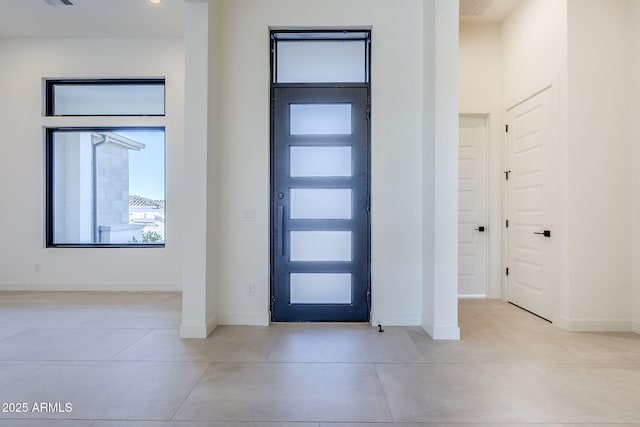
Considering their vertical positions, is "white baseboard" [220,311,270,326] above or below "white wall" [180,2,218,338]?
below

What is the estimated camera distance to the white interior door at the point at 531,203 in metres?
3.72

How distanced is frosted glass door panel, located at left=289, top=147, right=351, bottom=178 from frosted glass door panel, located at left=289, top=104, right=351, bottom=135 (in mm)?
179

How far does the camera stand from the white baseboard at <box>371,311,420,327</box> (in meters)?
3.54

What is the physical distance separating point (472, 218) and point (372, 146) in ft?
6.85

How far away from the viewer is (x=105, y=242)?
530 centimetres

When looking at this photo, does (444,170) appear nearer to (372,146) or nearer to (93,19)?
Answer: (372,146)

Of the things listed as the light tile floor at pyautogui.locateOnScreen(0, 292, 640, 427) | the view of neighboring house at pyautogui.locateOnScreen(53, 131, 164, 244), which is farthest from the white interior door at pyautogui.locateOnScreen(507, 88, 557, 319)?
the view of neighboring house at pyautogui.locateOnScreen(53, 131, 164, 244)

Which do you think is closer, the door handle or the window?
the door handle

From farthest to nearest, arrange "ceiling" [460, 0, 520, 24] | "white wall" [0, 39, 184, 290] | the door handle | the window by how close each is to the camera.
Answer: the window
"white wall" [0, 39, 184, 290]
"ceiling" [460, 0, 520, 24]
the door handle

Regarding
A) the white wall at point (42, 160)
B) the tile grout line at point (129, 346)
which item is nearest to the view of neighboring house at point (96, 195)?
the white wall at point (42, 160)

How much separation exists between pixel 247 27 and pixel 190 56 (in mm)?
729

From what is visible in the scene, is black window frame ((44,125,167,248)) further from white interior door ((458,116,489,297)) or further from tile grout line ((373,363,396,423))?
white interior door ((458,116,489,297))

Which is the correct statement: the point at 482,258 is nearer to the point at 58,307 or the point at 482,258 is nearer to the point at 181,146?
the point at 181,146

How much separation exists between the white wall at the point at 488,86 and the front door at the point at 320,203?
189 centimetres
